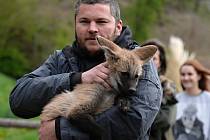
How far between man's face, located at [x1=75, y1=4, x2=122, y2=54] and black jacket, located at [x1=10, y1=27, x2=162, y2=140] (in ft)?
0.24

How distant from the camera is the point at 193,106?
22.8 feet

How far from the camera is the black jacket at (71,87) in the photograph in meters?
3.16

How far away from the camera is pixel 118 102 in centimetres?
323

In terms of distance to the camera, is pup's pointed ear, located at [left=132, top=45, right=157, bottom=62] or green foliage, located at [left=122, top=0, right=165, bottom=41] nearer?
pup's pointed ear, located at [left=132, top=45, right=157, bottom=62]

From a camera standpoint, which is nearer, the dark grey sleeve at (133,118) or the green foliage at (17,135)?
the dark grey sleeve at (133,118)

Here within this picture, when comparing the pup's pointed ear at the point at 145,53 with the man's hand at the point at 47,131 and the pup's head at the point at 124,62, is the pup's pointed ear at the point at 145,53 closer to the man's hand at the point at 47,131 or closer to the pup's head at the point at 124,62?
the pup's head at the point at 124,62

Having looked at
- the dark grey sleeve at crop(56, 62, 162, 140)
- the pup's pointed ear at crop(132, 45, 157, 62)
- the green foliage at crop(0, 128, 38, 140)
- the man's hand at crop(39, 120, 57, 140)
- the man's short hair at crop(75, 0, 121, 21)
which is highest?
the man's short hair at crop(75, 0, 121, 21)

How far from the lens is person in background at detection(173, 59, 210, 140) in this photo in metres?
6.77

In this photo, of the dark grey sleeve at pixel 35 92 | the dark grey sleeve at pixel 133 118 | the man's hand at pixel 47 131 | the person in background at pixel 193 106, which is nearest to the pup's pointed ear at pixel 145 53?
the dark grey sleeve at pixel 133 118

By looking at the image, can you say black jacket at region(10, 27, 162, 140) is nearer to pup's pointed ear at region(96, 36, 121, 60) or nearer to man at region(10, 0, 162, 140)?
man at region(10, 0, 162, 140)

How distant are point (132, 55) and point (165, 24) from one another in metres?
45.4

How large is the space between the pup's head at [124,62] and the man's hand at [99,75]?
0.04 m

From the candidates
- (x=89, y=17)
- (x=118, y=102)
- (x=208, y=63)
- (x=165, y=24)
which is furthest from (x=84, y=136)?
(x=165, y=24)

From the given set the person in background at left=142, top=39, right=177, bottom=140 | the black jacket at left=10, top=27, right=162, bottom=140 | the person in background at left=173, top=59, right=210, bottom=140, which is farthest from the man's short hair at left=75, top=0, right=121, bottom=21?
the person in background at left=173, top=59, right=210, bottom=140
